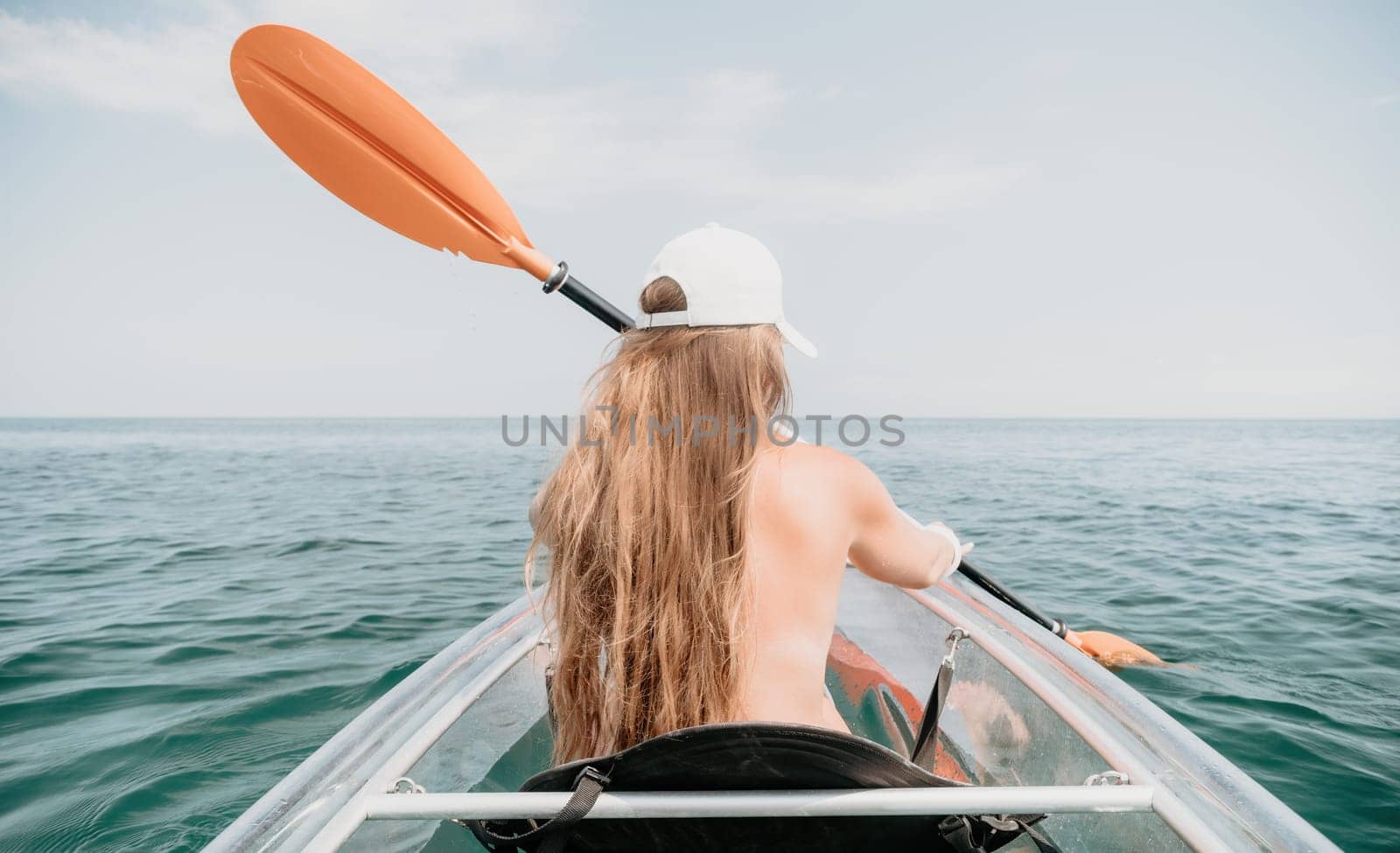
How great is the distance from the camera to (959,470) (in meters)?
17.8

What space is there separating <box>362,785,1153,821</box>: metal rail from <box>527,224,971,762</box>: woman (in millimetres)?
202

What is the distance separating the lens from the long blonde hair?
1389 mm

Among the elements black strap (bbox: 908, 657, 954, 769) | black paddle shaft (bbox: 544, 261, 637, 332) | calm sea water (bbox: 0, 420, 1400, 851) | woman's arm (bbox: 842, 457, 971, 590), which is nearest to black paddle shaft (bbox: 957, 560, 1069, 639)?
calm sea water (bbox: 0, 420, 1400, 851)

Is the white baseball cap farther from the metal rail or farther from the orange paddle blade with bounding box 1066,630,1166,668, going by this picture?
the orange paddle blade with bounding box 1066,630,1166,668

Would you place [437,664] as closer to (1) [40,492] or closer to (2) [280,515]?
(2) [280,515]

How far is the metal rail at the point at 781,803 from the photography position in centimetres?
119

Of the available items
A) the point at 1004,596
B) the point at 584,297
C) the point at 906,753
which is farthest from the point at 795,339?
the point at 1004,596

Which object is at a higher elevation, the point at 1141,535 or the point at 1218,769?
the point at 1218,769

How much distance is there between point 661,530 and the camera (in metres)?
1.41

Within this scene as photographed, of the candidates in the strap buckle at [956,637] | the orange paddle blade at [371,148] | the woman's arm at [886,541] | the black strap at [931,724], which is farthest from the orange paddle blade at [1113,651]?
the orange paddle blade at [371,148]

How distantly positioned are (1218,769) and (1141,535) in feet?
25.8

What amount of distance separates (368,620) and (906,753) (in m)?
3.86

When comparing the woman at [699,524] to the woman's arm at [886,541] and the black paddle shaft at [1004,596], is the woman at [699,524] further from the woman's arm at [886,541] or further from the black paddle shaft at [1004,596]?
the black paddle shaft at [1004,596]

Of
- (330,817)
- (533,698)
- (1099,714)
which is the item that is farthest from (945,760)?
(330,817)
